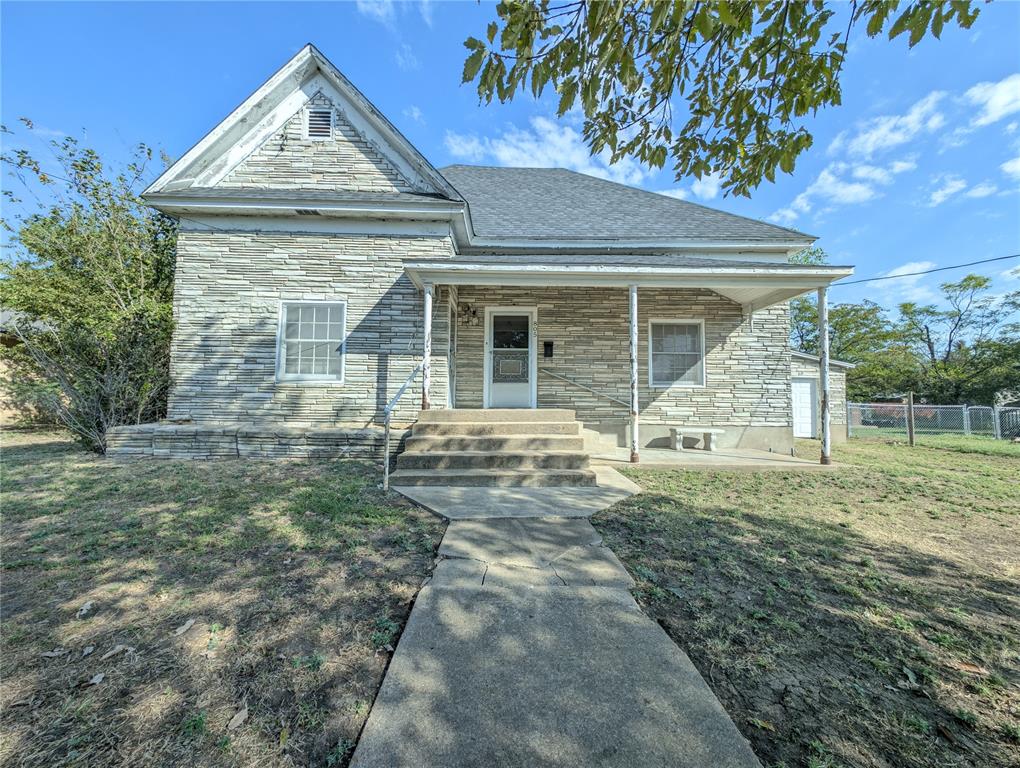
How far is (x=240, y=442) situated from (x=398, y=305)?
351 centimetres

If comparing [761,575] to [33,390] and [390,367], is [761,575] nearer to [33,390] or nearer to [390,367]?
[390,367]

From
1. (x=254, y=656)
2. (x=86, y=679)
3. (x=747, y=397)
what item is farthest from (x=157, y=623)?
(x=747, y=397)

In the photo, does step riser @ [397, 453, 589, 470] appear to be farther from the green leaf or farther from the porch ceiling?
the green leaf

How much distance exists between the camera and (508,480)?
5355 millimetres

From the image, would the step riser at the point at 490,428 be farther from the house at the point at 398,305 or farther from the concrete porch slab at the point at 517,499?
the concrete porch slab at the point at 517,499

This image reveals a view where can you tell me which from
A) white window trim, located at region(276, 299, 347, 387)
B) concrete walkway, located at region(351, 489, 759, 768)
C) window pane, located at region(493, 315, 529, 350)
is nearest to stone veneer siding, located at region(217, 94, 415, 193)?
white window trim, located at region(276, 299, 347, 387)

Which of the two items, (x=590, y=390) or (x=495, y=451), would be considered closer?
(x=495, y=451)

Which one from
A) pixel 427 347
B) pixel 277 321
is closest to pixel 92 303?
pixel 277 321

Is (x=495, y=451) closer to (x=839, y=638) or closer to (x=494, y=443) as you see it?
(x=494, y=443)

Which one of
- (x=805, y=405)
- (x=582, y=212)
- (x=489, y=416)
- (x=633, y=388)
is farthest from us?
(x=805, y=405)

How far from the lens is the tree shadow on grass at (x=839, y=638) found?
1.62m

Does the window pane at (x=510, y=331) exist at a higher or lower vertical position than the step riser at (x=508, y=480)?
higher

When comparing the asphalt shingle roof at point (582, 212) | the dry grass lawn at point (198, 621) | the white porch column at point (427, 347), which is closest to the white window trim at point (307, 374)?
the white porch column at point (427, 347)

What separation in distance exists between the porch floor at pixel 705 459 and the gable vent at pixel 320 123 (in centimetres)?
816
